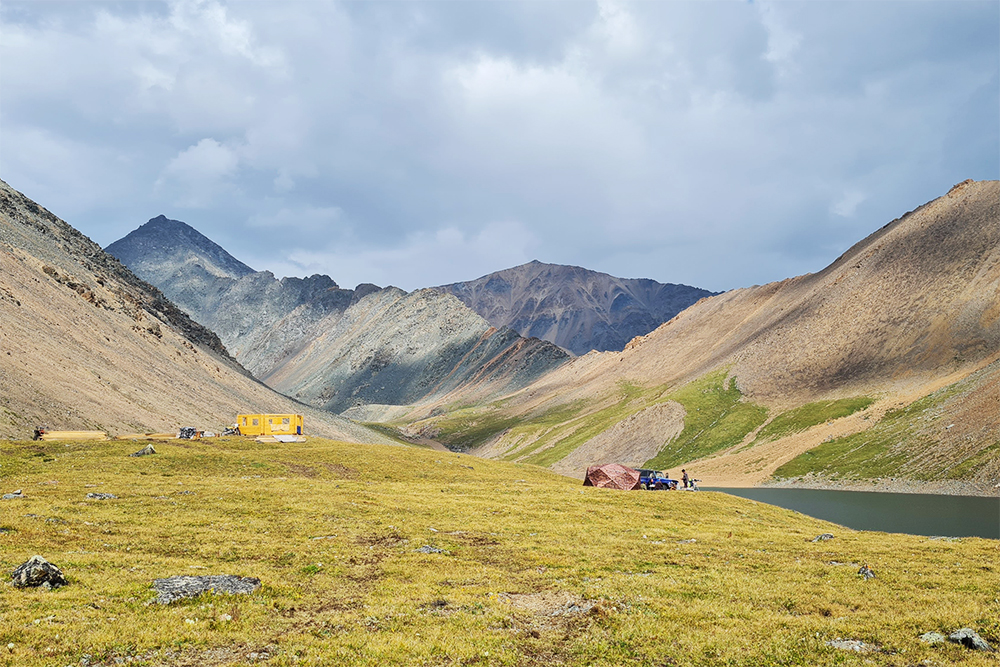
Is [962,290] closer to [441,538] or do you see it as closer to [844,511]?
[844,511]

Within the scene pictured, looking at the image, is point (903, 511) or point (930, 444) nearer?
point (903, 511)

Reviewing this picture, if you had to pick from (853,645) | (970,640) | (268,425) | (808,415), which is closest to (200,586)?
(853,645)

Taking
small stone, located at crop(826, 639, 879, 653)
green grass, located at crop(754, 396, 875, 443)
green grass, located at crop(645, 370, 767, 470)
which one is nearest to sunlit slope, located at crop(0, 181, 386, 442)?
small stone, located at crop(826, 639, 879, 653)

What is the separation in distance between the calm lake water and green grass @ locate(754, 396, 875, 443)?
45.4 meters

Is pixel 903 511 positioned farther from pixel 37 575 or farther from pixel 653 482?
pixel 37 575

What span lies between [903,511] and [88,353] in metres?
148

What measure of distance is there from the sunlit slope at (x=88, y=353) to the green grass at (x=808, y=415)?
408ft

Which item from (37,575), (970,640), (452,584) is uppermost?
(970,640)

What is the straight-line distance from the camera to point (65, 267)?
155 m

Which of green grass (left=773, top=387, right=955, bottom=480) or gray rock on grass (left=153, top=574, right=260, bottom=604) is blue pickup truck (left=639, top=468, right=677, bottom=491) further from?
gray rock on grass (left=153, top=574, right=260, bottom=604)

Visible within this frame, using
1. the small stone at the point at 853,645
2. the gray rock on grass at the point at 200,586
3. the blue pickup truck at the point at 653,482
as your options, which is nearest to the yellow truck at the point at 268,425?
the blue pickup truck at the point at 653,482

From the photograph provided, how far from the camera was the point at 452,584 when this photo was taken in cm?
2791

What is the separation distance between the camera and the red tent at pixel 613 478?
81000 mm

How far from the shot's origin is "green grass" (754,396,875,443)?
161 metres
